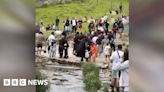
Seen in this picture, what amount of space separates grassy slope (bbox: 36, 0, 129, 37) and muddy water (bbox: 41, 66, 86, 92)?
20.7 inches

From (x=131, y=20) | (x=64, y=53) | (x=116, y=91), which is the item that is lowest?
(x=116, y=91)

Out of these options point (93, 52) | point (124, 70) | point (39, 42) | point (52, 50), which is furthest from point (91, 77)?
point (39, 42)

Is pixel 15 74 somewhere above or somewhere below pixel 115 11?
below

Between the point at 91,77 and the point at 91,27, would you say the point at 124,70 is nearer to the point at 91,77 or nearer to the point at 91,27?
the point at 91,77

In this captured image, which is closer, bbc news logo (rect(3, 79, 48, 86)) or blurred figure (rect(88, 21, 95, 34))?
bbc news logo (rect(3, 79, 48, 86))

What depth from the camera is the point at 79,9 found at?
19.5 feet

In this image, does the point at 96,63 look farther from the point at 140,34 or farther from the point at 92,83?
the point at 140,34

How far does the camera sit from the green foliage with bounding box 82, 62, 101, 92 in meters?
5.90

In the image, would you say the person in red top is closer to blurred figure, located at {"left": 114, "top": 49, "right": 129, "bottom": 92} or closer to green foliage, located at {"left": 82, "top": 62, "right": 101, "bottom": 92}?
green foliage, located at {"left": 82, "top": 62, "right": 101, "bottom": 92}

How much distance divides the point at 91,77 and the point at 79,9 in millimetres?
845

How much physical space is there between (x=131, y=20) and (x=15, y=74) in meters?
1.56

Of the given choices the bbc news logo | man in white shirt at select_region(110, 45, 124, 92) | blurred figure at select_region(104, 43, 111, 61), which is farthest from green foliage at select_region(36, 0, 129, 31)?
the bbc news logo

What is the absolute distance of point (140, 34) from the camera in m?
5.96

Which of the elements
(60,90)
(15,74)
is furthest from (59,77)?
(15,74)
